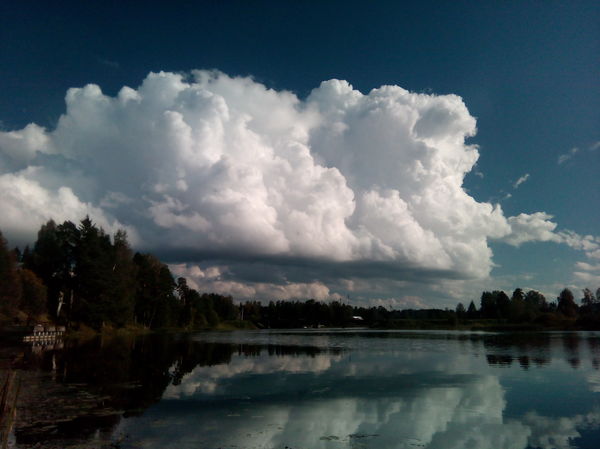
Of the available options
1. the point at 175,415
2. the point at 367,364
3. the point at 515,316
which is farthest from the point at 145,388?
the point at 515,316

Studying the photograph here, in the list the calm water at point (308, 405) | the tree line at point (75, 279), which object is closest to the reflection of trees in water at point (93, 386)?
the calm water at point (308, 405)

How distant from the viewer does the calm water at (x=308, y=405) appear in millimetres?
18438

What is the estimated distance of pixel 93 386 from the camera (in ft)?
98.8

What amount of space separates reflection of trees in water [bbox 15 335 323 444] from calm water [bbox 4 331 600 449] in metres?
0.09

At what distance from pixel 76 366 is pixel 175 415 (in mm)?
24059

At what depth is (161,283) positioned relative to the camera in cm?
12669

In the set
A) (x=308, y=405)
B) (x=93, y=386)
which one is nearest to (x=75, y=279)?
(x=93, y=386)

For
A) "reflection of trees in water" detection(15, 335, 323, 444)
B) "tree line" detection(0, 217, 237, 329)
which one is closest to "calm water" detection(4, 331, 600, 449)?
"reflection of trees in water" detection(15, 335, 323, 444)

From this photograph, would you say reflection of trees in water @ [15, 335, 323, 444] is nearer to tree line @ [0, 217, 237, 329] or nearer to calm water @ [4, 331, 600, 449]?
calm water @ [4, 331, 600, 449]

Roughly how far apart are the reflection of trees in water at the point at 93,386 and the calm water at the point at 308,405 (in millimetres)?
90

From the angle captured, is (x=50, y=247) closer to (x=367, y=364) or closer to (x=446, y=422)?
(x=367, y=364)

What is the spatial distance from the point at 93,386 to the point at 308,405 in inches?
603

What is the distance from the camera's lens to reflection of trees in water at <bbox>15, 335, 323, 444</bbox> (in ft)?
64.1

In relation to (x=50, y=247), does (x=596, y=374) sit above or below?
below
